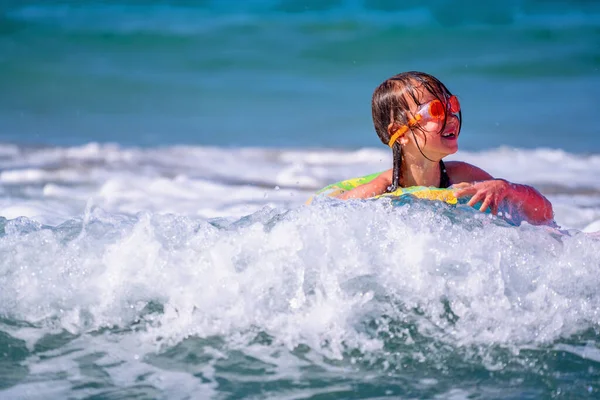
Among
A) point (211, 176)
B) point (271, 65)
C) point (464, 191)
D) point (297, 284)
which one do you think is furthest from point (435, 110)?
point (271, 65)

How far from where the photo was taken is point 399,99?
295 cm

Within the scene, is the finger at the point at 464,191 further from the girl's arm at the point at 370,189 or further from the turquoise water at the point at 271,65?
the turquoise water at the point at 271,65

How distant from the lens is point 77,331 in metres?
2.22

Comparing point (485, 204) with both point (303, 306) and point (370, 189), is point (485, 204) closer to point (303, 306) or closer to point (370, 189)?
point (370, 189)

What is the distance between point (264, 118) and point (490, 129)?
9.04ft

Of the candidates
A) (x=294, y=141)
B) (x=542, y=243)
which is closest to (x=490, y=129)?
(x=294, y=141)

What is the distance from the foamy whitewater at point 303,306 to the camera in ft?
6.49

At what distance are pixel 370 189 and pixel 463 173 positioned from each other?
16.3 inches

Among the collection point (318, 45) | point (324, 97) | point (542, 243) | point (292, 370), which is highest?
point (318, 45)

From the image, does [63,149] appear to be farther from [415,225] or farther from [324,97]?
[415,225]

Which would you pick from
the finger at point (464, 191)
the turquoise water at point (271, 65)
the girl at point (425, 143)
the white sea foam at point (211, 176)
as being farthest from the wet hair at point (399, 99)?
the turquoise water at point (271, 65)

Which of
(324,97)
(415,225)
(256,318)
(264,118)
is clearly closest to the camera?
(256,318)

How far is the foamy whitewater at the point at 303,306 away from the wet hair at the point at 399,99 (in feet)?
1.53

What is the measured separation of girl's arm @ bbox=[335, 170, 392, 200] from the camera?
119 inches
